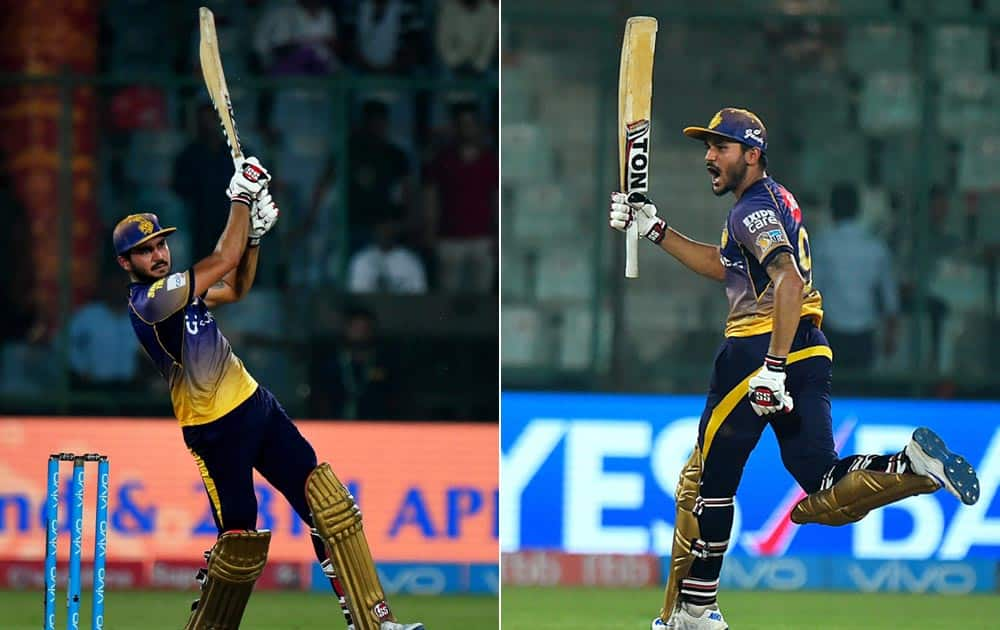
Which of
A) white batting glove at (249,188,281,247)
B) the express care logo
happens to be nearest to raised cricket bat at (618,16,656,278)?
the express care logo

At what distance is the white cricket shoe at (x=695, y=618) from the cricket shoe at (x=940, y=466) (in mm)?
969

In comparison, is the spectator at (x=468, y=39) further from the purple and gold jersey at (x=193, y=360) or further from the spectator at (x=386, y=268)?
the purple and gold jersey at (x=193, y=360)

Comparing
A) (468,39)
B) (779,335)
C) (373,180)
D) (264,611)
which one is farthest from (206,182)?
(779,335)

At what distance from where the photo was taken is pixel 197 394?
7363 mm

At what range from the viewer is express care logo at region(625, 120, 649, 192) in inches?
313

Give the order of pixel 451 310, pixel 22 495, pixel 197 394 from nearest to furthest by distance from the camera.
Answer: pixel 197 394 → pixel 22 495 → pixel 451 310

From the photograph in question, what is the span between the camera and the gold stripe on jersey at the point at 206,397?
735 cm

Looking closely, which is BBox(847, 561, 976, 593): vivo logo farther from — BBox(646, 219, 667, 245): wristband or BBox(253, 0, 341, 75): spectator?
BBox(253, 0, 341, 75): spectator

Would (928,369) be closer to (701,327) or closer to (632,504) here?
(701,327)

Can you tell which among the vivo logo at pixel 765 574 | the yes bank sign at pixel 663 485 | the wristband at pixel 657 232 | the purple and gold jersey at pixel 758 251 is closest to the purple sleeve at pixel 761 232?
the purple and gold jersey at pixel 758 251

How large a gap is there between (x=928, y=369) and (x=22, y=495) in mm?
5343

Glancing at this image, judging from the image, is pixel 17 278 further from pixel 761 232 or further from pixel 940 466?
pixel 940 466

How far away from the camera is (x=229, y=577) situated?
288 inches

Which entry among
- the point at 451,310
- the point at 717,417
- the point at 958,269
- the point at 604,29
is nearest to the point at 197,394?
the point at 717,417
